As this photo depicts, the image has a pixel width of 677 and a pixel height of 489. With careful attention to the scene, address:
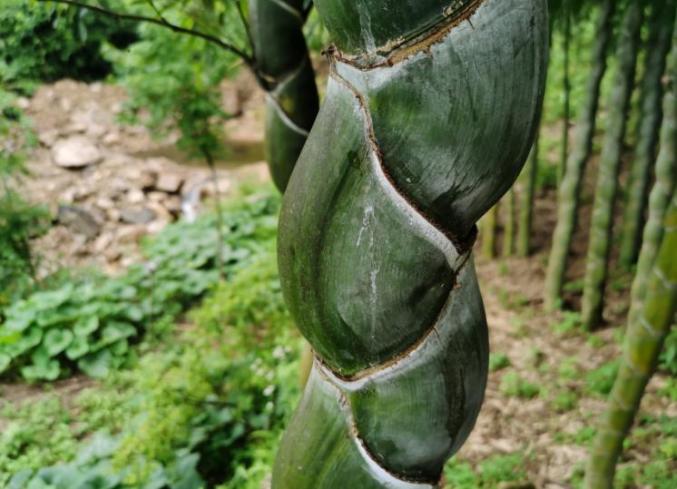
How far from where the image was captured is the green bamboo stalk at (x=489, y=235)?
14.9ft

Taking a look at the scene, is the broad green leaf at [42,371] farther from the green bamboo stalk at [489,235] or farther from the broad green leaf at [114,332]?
the green bamboo stalk at [489,235]

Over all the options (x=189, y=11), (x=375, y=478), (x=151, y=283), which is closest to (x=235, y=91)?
(x=151, y=283)

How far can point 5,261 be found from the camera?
14.7 feet

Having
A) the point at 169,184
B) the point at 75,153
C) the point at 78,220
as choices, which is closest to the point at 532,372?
the point at 78,220

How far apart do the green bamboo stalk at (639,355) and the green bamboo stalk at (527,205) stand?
2484 millimetres

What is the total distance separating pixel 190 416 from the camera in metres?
3.00

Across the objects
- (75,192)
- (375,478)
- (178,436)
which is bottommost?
(75,192)

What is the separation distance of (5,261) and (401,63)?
465 centimetres

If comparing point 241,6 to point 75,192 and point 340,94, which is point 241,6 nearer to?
point 340,94

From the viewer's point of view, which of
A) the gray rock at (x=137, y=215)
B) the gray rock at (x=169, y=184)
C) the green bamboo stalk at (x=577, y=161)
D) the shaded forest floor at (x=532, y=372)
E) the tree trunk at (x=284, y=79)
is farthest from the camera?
the gray rock at (x=169, y=184)

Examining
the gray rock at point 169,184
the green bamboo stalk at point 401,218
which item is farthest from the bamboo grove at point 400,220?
the gray rock at point 169,184

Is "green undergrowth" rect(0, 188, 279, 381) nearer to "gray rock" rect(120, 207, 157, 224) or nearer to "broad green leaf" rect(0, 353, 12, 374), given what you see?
"broad green leaf" rect(0, 353, 12, 374)

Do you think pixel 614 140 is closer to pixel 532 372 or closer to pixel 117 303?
pixel 532 372

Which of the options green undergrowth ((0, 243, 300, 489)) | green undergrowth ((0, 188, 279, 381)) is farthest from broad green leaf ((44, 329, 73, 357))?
green undergrowth ((0, 243, 300, 489))
